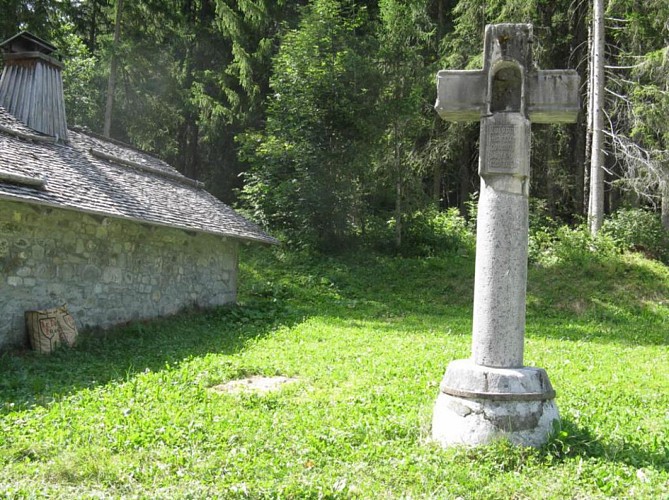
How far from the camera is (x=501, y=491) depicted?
3.99m

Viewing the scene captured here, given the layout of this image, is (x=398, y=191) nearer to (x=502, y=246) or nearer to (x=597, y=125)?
(x=597, y=125)

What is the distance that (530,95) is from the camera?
5.12 metres

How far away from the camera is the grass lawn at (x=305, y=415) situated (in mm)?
4129

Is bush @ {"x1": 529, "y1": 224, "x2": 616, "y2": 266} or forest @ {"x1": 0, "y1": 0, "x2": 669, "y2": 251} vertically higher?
forest @ {"x1": 0, "y1": 0, "x2": 669, "y2": 251}

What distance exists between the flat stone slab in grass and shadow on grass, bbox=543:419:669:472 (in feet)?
10.2

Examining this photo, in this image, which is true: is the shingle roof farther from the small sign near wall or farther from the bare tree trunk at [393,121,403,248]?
the bare tree trunk at [393,121,403,248]

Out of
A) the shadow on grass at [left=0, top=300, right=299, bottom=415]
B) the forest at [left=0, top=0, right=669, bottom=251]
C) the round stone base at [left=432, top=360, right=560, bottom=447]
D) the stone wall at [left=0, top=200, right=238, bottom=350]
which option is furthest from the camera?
the forest at [left=0, top=0, right=669, bottom=251]

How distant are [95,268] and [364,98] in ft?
34.2

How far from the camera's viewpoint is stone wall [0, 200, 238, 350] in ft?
26.4

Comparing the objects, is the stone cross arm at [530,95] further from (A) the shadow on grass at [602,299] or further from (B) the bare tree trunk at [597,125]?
(B) the bare tree trunk at [597,125]

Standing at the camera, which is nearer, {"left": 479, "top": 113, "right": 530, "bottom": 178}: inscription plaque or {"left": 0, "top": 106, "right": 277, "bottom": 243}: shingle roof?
{"left": 479, "top": 113, "right": 530, "bottom": 178}: inscription plaque

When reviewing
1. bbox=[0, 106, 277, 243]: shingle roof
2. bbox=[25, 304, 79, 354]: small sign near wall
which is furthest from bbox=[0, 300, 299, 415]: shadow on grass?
bbox=[0, 106, 277, 243]: shingle roof

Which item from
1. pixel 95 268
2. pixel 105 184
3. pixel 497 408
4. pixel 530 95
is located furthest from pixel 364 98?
pixel 497 408

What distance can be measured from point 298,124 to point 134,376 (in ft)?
38.8
